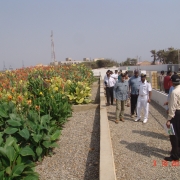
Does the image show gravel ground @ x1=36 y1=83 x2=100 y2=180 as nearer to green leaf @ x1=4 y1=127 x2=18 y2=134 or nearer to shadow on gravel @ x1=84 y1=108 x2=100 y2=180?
shadow on gravel @ x1=84 y1=108 x2=100 y2=180

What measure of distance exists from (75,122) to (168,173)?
12.4ft

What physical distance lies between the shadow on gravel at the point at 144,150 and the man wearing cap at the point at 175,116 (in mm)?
341

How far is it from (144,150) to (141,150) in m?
Answer: 0.06

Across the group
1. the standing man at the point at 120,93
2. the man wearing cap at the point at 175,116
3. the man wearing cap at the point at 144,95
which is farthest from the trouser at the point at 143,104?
the man wearing cap at the point at 175,116

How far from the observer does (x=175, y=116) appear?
3.87 m

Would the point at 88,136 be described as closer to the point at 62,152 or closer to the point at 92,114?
the point at 62,152

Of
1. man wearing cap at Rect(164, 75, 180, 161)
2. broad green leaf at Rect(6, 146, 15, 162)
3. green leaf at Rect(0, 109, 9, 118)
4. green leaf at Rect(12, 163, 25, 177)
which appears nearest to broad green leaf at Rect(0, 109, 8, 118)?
green leaf at Rect(0, 109, 9, 118)

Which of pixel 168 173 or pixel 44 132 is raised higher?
pixel 44 132

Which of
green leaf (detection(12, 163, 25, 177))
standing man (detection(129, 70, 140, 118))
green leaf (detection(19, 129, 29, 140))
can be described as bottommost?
green leaf (detection(12, 163, 25, 177))

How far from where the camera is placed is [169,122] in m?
3.91

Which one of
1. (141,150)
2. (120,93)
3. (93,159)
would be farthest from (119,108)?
(93,159)

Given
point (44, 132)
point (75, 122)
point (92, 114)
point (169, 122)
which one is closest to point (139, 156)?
point (169, 122)

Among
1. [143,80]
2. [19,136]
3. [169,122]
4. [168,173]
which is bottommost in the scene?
[168,173]

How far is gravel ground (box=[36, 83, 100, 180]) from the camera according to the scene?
12.6ft
